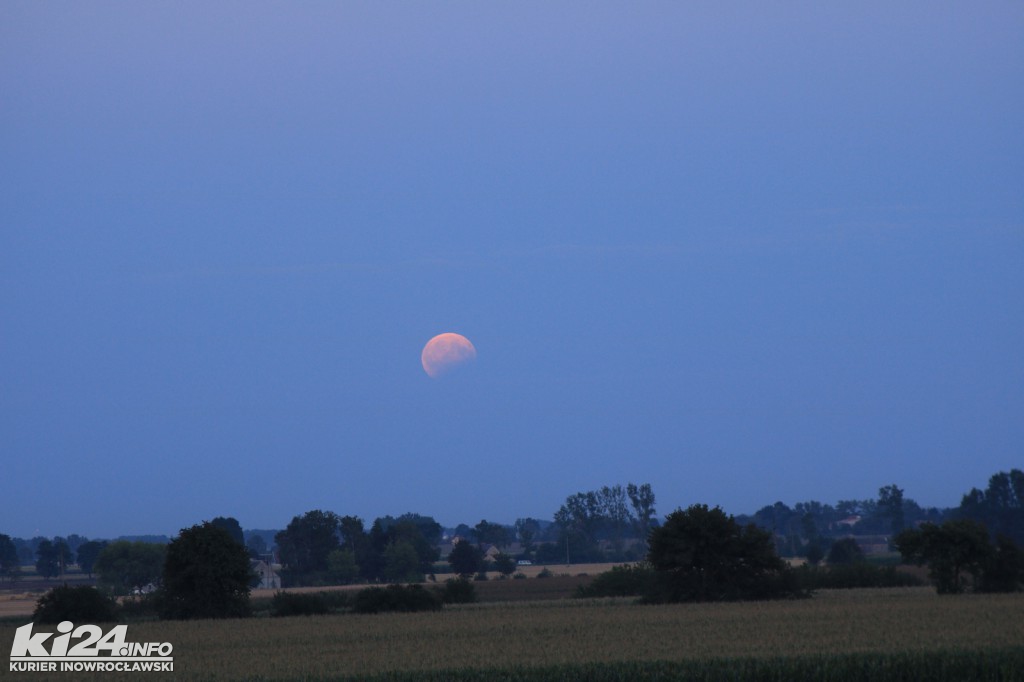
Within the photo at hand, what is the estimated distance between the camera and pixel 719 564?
62781 mm

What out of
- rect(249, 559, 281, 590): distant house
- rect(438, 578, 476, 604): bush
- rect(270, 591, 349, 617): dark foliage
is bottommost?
rect(270, 591, 349, 617): dark foliage

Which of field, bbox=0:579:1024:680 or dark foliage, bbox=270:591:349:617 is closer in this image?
field, bbox=0:579:1024:680

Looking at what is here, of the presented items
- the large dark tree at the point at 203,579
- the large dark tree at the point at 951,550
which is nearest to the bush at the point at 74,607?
the large dark tree at the point at 203,579

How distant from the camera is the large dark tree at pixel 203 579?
63.0m

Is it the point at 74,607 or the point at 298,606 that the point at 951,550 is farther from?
the point at 74,607

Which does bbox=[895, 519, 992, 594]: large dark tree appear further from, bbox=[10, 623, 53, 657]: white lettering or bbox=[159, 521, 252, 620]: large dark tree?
bbox=[10, 623, 53, 657]: white lettering

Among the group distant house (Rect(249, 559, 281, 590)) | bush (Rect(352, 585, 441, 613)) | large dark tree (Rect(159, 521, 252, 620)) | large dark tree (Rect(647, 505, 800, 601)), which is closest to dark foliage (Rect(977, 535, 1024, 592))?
large dark tree (Rect(647, 505, 800, 601))

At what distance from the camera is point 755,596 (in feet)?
205

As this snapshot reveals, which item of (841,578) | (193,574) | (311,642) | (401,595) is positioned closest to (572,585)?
(841,578)

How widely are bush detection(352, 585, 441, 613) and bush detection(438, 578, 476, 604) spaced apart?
28.7ft

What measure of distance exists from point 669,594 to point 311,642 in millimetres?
25765

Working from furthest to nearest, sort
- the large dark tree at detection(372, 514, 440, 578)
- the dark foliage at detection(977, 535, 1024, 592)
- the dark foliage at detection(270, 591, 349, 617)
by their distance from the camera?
the large dark tree at detection(372, 514, 440, 578)
the dark foliage at detection(270, 591, 349, 617)
the dark foliage at detection(977, 535, 1024, 592)

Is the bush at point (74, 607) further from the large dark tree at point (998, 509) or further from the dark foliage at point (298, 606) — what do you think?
the large dark tree at point (998, 509)

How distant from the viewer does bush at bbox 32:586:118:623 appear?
6244 centimetres
